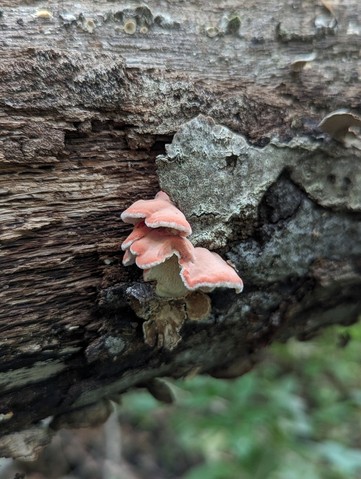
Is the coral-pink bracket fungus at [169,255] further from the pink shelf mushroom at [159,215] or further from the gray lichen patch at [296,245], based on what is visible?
the gray lichen patch at [296,245]

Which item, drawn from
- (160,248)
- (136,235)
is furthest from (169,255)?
(136,235)

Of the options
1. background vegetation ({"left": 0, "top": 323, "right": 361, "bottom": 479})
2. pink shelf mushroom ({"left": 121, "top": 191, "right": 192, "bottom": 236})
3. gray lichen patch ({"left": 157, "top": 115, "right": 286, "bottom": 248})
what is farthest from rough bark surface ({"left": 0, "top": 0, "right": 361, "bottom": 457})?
background vegetation ({"left": 0, "top": 323, "right": 361, "bottom": 479})

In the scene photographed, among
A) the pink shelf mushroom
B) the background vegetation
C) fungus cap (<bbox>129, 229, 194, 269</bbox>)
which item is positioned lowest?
the background vegetation

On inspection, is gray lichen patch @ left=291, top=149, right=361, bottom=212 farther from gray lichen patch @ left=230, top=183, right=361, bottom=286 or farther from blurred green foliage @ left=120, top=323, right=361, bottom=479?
blurred green foliage @ left=120, top=323, right=361, bottom=479

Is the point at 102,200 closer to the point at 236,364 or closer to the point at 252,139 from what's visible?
the point at 252,139

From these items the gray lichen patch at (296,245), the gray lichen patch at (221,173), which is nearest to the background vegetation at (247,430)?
the gray lichen patch at (296,245)

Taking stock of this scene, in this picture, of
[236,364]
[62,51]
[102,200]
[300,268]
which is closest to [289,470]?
[236,364]

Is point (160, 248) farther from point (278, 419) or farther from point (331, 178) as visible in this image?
point (278, 419)
